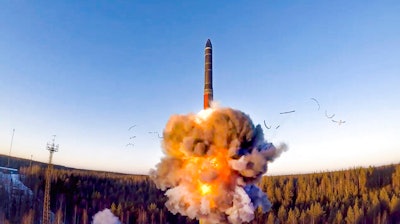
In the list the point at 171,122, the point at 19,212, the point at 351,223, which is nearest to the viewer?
the point at 171,122

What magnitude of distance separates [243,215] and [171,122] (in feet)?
46.7

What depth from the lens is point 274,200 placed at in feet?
438

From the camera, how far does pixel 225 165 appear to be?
4809 centimetres

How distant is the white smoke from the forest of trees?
2449 millimetres

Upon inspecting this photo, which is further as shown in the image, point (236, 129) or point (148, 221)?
point (148, 221)

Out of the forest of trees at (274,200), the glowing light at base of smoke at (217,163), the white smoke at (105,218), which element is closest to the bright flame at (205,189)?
the glowing light at base of smoke at (217,163)

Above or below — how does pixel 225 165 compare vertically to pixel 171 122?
below

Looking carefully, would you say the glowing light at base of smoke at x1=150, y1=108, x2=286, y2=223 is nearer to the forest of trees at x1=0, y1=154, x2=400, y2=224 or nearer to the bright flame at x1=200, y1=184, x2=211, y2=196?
the bright flame at x1=200, y1=184, x2=211, y2=196

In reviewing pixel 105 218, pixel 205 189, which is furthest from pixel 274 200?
pixel 205 189

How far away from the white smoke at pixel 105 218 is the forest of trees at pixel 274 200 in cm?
245

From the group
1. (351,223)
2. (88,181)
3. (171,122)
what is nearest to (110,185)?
(88,181)

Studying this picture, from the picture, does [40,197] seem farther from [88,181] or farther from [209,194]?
[209,194]

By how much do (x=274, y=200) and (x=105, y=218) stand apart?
55.3 meters

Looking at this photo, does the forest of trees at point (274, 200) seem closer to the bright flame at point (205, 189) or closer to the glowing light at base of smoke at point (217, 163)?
the glowing light at base of smoke at point (217, 163)
